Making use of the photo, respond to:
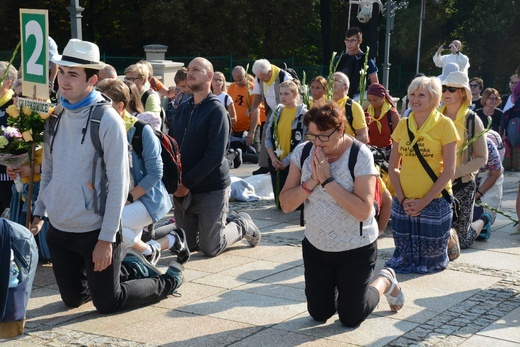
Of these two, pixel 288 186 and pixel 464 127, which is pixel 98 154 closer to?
pixel 288 186

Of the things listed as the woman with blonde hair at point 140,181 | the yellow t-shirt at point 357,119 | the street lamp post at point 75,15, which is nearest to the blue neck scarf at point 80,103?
the woman with blonde hair at point 140,181

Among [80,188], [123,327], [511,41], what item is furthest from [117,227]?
[511,41]

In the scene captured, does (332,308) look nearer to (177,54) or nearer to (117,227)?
(117,227)

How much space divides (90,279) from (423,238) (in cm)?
304

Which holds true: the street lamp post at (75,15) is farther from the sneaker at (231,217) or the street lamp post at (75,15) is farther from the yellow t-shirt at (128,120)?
the yellow t-shirt at (128,120)

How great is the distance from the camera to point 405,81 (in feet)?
123

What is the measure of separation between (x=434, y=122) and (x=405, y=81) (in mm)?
30677

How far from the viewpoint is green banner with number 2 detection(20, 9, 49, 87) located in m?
6.70

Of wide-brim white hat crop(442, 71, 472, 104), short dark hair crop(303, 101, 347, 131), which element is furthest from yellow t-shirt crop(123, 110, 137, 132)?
wide-brim white hat crop(442, 71, 472, 104)

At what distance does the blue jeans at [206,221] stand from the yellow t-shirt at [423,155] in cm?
166

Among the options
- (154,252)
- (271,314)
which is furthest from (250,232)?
(271,314)

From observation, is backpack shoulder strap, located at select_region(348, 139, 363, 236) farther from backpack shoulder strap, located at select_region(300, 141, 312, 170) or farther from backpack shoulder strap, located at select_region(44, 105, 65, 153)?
backpack shoulder strap, located at select_region(44, 105, 65, 153)

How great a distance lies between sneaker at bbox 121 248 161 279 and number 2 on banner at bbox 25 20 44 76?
62.0 inches

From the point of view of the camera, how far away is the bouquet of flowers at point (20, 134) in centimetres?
636
